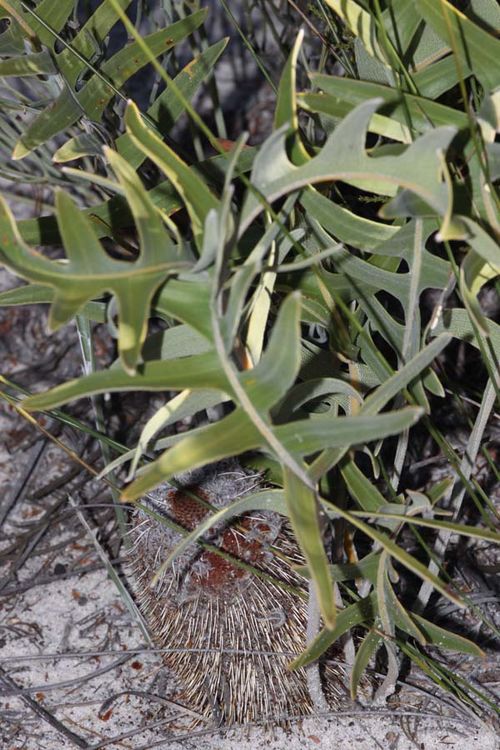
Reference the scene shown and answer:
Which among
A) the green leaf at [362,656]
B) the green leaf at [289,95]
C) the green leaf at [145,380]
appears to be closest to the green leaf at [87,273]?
the green leaf at [145,380]

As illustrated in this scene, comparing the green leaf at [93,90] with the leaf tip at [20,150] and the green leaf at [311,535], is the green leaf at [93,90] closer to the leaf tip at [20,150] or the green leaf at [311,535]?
the leaf tip at [20,150]

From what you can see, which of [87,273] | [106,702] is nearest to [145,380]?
[87,273]

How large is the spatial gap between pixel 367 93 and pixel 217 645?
0.58 metres

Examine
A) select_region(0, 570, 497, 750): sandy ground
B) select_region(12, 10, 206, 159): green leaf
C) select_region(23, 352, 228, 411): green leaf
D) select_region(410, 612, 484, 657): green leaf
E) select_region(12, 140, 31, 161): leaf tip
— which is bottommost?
select_region(0, 570, 497, 750): sandy ground

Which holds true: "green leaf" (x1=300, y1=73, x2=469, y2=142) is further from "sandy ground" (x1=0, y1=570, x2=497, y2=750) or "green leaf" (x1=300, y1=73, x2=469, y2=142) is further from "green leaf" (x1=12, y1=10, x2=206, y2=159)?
"sandy ground" (x1=0, y1=570, x2=497, y2=750)

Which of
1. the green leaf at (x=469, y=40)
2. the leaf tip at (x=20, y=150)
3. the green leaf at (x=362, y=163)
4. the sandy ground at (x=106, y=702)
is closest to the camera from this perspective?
the green leaf at (x=362, y=163)

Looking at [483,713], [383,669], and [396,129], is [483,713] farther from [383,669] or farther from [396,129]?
[396,129]

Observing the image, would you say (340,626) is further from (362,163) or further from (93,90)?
(93,90)

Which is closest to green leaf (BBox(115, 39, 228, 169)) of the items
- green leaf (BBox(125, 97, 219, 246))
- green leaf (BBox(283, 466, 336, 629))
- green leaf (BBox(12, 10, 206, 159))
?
green leaf (BBox(12, 10, 206, 159))

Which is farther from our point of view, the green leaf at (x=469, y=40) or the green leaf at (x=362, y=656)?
the green leaf at (x=362, y=656)

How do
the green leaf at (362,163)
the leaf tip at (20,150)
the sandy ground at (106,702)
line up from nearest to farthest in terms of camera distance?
the green leaf at (362,163) → the leaf tip at (20,150) → the sandy ground at (106,702)

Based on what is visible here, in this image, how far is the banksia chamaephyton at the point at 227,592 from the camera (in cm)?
89

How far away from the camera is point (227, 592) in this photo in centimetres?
89

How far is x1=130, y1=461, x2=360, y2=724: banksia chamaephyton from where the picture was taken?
0.89 meters
